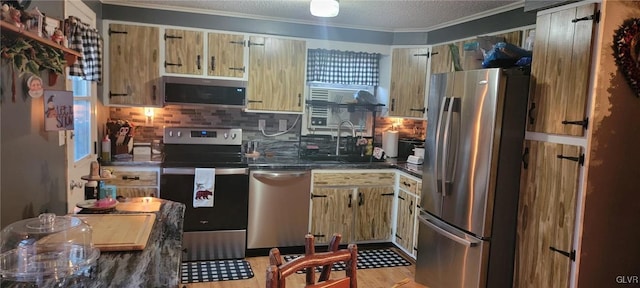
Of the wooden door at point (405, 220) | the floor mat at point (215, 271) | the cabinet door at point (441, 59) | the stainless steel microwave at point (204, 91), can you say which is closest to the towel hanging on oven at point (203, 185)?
the floor mat at point (215, 271)

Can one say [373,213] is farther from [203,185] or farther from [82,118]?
[82,118]

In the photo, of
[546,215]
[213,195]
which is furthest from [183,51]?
[546,215]

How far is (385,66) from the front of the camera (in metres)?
4.48

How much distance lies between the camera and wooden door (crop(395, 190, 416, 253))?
3.88 metres

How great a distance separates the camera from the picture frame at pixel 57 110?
6.50 ft

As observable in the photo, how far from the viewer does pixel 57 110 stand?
203cm

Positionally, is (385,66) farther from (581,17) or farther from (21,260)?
(21,260)

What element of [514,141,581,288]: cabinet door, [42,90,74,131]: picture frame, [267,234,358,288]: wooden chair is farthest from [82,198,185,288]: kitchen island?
[514,141,581,288]: cabinet door

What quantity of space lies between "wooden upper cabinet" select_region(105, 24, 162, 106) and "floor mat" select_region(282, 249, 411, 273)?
2010mm

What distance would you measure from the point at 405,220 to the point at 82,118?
290 centimetres

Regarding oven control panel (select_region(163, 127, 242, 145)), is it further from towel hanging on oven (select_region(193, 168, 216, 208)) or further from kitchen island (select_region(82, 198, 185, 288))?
kitchen island (select_region(82, 198, 185, 288))

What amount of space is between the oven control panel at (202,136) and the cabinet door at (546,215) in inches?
99.3

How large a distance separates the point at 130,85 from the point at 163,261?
8.68 ft

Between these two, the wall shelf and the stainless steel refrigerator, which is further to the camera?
the stainless steel refrigerator
